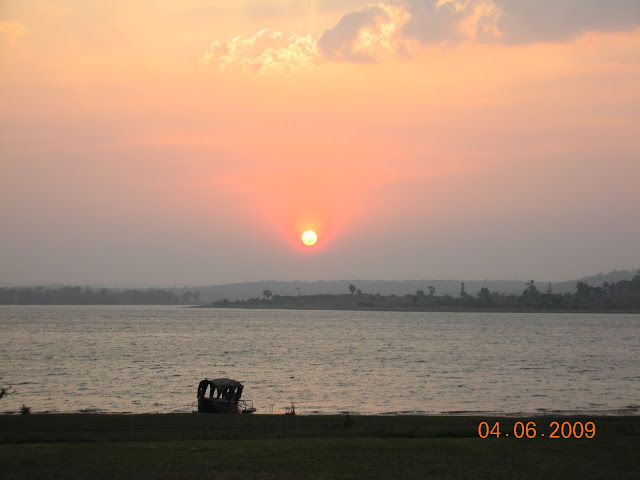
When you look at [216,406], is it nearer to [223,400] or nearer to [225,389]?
[223,400]

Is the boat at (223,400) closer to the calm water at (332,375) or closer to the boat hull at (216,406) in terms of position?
the boat hull at (216,406)

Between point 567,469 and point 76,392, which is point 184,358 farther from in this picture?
point 567,469

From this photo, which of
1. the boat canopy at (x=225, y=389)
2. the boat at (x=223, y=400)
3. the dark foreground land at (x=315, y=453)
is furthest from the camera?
the boat canopy at (x=225, y=389)

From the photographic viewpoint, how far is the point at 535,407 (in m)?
58.5

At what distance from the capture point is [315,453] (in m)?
27.0

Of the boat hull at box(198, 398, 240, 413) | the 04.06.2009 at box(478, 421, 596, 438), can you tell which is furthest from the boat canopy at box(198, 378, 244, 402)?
the 04.06.2009 at box(478, 421, 596, 438)

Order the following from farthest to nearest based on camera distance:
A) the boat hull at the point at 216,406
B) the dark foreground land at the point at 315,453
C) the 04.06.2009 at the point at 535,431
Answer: the boat hull at the point at 216,406 < the 04.06.2009 at the point at 535,431 < the dark foreground land at the point at 315,453

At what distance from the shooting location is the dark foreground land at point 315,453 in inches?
928

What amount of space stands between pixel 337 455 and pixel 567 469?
8.06m

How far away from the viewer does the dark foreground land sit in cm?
2358

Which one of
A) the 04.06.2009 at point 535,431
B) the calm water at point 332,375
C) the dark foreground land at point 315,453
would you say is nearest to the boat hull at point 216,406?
the calm water at point 332,375

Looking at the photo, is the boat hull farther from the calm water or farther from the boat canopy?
the calm water

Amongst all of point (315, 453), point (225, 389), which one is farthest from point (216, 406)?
point (315, 453)

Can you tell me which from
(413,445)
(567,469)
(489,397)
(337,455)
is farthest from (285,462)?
(489,397)
